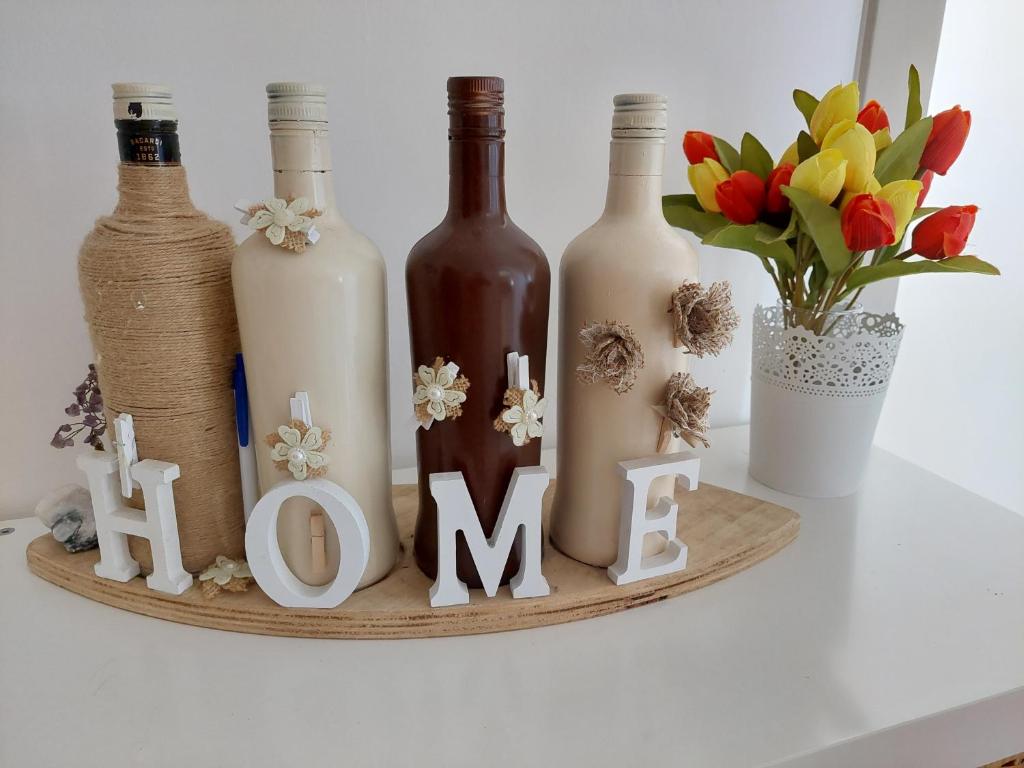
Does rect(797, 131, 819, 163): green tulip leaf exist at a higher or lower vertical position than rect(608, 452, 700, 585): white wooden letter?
higher

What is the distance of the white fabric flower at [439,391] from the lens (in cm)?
46

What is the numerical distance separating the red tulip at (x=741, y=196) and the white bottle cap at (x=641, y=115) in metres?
0.13

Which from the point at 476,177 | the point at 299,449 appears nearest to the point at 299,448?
the point at 299,449

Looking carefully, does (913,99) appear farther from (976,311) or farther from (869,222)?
(976,311)

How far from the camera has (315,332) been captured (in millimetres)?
456

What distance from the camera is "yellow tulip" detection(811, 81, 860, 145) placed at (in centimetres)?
57

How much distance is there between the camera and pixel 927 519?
68 cm

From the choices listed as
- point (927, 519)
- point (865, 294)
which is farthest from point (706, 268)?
point (927, 519)

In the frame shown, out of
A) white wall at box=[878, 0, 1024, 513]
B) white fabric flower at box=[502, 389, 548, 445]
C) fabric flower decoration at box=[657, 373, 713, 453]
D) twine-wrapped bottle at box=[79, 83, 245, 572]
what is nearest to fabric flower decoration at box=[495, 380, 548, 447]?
white fabric flower at box=[502, 389, 548, 445]

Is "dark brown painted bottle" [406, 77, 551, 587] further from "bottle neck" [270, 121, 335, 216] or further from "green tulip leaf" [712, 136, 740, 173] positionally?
"green tulip leaf" [712, 136, 740, 173]

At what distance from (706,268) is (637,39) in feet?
0.89

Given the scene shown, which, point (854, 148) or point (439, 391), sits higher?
point (854, 148)

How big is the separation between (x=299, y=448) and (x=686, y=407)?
0.90 feet

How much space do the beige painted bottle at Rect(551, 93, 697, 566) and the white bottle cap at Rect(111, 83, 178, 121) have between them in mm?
299
